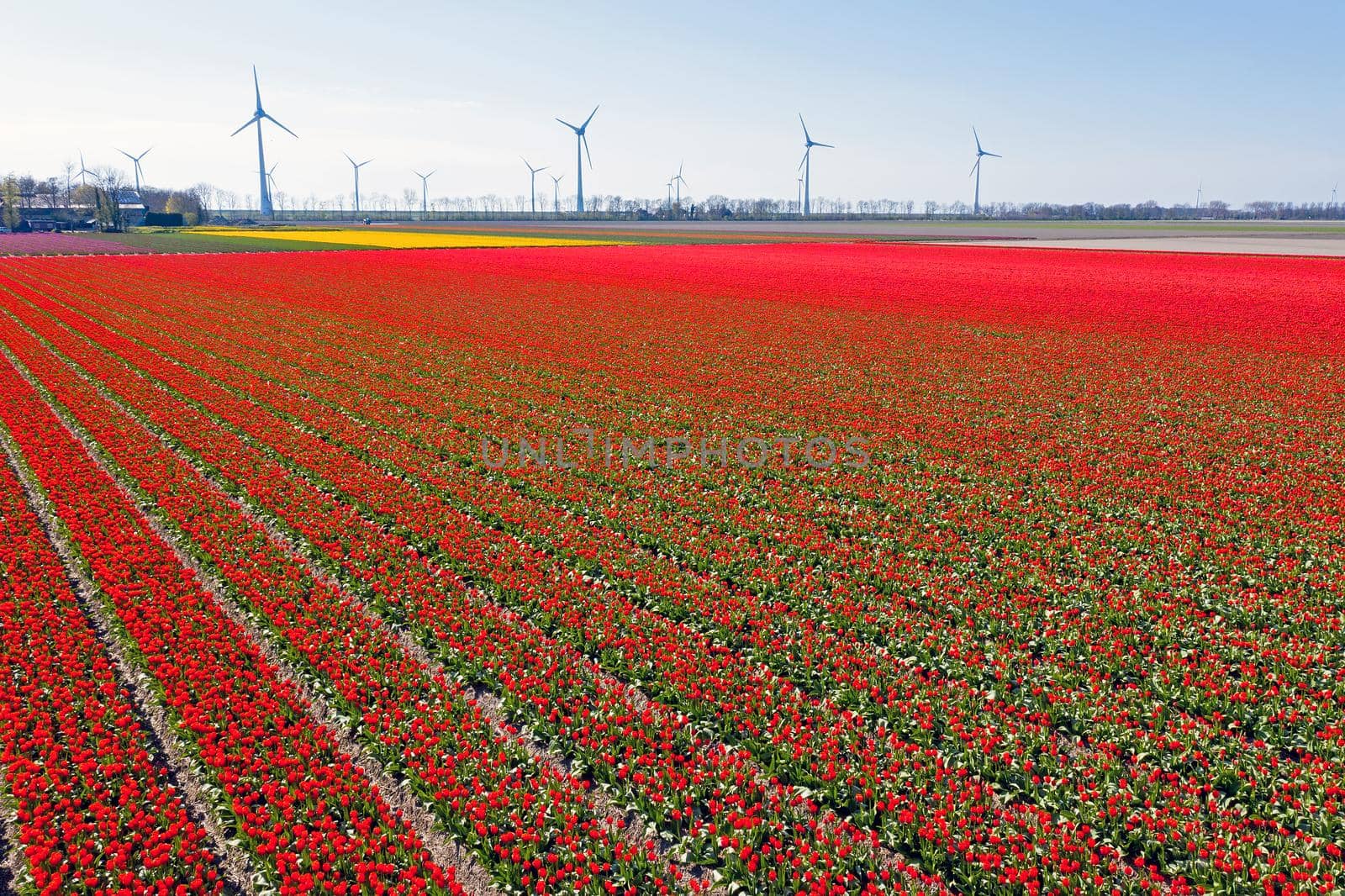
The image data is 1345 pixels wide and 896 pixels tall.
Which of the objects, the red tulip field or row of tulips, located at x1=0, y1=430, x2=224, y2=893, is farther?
the red tulip field

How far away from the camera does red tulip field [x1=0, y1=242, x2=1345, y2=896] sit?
265 inches

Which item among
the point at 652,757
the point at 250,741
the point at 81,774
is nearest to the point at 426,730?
the point at 250,741

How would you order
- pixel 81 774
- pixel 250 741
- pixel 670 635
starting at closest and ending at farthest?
pixel 81 774 < pixel 250 741 < pixel 670 635

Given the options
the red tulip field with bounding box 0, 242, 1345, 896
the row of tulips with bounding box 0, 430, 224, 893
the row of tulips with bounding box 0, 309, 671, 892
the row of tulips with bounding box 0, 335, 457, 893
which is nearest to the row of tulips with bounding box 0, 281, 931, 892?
Result: the red tulip field with bounding box 0, 242, 1345, 896

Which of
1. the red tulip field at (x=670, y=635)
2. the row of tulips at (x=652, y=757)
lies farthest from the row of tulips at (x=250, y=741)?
the row of tulips at (x=652, y=757)

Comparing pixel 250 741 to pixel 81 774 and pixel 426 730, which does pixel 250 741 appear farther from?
pixel 426 730

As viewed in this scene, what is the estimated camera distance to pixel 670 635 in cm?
978

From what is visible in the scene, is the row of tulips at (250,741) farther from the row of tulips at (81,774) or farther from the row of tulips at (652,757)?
the row of tulips at (652,757)

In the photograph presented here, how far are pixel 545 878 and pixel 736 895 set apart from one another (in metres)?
1.38

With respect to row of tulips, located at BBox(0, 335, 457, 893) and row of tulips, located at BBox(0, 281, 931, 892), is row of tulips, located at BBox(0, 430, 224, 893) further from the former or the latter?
row of tulips, located at BBox(0, 281, 931, 892)

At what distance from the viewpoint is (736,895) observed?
6.39 metres

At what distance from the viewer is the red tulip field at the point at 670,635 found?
265 inches

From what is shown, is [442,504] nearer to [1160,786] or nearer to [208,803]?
[208,803]

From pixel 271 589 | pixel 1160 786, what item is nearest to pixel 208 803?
pixel 271 589
